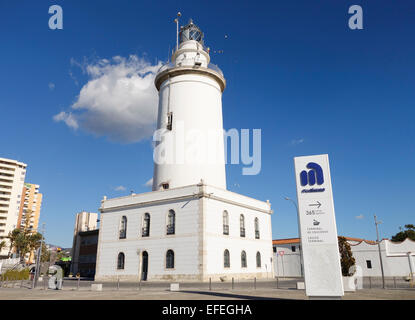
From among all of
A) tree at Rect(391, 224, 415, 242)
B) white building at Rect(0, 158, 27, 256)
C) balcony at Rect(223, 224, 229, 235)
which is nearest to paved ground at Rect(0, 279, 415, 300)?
balcony at Rect(223, 224, 229, 235)

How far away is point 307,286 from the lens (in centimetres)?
1374

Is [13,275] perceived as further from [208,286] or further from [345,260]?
[345,260]

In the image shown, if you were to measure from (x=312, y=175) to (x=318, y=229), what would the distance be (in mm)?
2374

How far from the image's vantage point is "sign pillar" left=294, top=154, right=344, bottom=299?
535 inches

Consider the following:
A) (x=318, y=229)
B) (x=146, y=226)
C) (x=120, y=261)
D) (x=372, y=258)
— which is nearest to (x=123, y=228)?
(x=120, y=261)

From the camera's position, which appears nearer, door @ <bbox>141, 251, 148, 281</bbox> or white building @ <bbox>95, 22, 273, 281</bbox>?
white building @ <bbox>95, 22, 273, 281</bbox>

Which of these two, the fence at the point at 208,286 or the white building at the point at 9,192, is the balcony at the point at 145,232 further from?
the white building at the point at 9,192

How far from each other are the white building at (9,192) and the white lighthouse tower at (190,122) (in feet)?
308

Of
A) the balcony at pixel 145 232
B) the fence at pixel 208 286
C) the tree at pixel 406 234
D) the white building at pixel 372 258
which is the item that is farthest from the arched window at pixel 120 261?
the tree at pixel 406 234

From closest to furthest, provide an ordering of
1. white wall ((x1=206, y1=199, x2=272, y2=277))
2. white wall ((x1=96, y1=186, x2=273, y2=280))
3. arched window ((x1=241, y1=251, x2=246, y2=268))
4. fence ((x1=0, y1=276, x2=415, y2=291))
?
fence ((x1=0, y1=276, x2=415, y2=291)), white wall ((x1=96, y1=186, x2=273, y2=280)), white wall ((x1=206, y1=199, x2=272, y2=277)), arched window ((x1=241, y1=251, x2=246, y2=268))

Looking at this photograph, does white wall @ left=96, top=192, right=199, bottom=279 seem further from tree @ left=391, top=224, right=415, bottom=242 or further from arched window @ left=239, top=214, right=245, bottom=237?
tree @ left=391, top=224, right=415, bottom=242

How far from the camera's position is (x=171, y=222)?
32219mm

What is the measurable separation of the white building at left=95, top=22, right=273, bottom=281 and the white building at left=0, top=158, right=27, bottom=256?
291 ft
